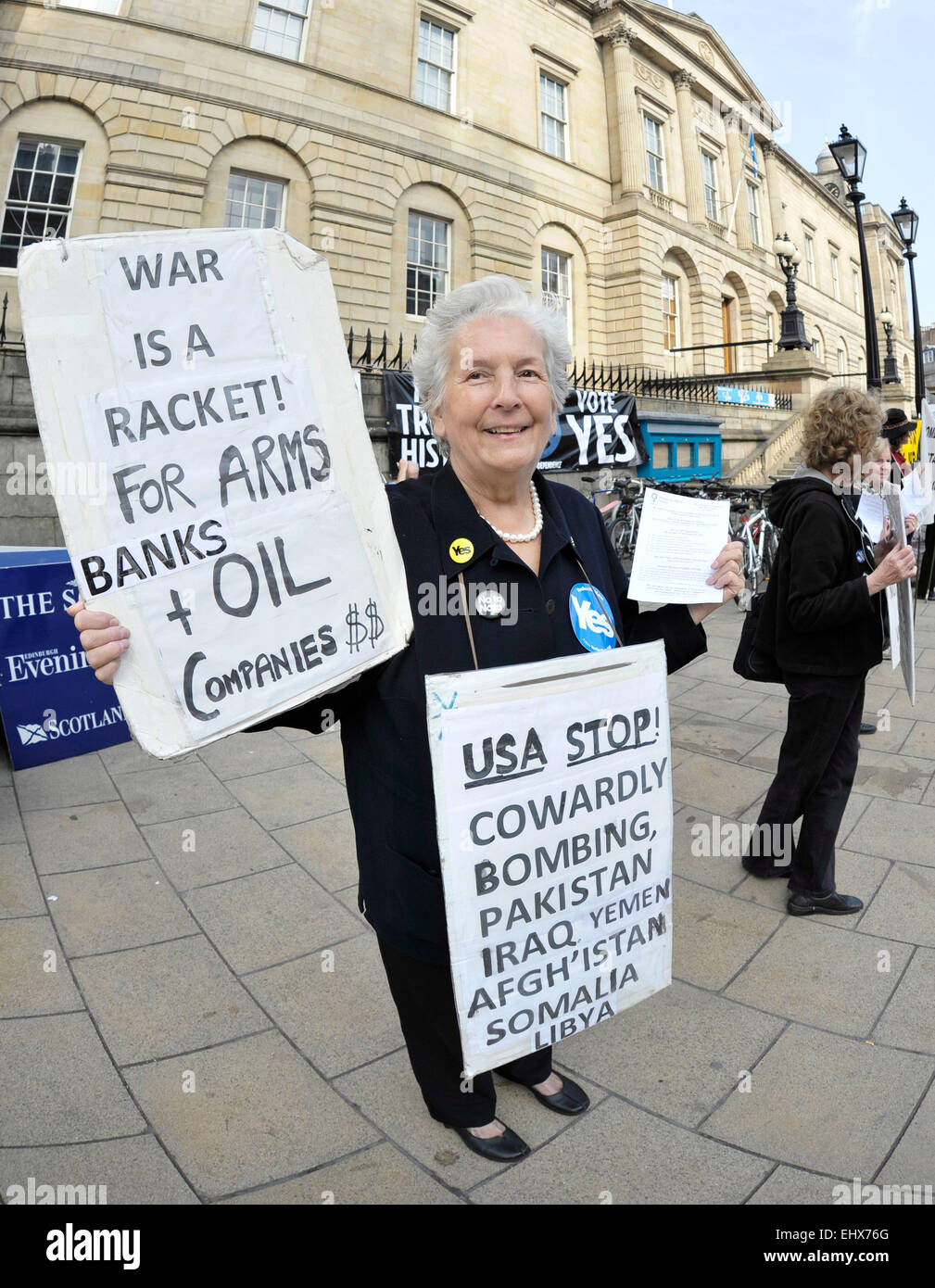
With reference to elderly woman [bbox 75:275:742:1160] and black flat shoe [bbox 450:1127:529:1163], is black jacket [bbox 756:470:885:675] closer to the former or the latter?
elderly woman [bbox 75:275:742:1160]

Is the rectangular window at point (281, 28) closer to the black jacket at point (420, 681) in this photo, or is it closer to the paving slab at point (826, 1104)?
the black jacket at point (420, 681)

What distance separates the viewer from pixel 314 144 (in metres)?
16.9

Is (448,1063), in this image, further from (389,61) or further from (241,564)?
(389,61)

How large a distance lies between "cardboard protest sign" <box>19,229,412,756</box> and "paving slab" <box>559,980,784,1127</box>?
1682 millimetres

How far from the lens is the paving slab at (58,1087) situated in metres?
2.08

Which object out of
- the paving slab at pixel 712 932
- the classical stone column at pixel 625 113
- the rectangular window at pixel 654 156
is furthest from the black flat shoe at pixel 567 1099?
the rectangular window at pixel 654 156

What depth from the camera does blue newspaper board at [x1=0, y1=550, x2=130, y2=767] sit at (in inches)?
188

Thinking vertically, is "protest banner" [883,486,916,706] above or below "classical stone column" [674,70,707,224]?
below

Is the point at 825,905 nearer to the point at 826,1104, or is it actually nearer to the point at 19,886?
the point at 826,1104

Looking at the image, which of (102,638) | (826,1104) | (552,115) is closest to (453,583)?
(102,638)

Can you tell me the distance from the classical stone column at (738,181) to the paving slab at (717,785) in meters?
32.9

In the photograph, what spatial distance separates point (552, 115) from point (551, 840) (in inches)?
1078

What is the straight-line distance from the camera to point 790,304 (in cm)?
1911

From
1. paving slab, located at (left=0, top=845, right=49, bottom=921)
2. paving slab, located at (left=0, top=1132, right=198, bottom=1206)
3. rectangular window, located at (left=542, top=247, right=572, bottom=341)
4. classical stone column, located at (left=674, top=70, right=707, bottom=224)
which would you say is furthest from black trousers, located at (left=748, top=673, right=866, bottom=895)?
classical stone column, located at (left=674, top=70, right=707, bottom=224)
